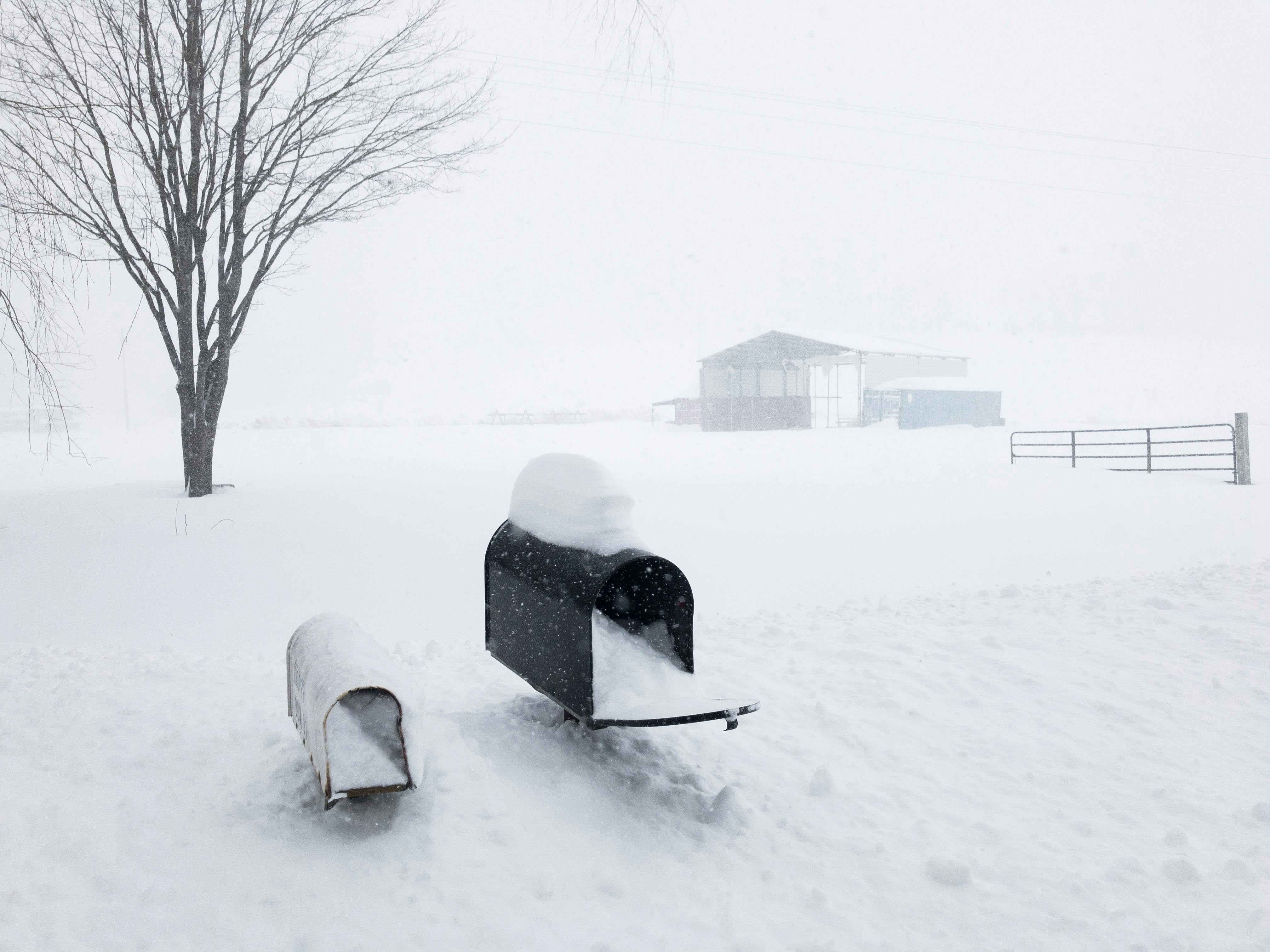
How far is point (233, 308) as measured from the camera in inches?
527

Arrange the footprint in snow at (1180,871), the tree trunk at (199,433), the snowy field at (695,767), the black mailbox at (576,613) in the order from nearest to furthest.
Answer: the snowy field at (695,767), the footprint in snow at (1180,871), the black mailbox at (576,613), the tree trunk at (199,433)

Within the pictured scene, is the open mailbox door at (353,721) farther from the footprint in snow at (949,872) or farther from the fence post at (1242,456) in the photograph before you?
the fence post at (1242,456)

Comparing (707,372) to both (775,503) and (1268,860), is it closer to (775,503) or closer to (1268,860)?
(775,503)

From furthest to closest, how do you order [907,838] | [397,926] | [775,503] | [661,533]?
[775,503]
[661,533]
[907,838]
[397,926]

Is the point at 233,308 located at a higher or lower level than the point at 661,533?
higher

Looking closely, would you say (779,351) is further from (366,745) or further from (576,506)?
(366,745)

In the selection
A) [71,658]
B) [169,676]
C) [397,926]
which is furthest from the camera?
[71,658]

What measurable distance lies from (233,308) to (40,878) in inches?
480

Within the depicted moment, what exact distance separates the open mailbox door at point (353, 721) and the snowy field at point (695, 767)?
195mm

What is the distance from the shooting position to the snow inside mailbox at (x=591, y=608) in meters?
3.65

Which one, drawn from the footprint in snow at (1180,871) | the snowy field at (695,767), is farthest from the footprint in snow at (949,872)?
the footprint in snow at (1180,871)

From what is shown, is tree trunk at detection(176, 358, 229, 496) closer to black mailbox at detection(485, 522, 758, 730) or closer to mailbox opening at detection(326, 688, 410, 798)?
black mailbox at detection(485, 522, 758, 730)

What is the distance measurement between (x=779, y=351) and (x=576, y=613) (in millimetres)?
42280

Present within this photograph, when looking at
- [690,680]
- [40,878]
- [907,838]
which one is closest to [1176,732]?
[907,838]
